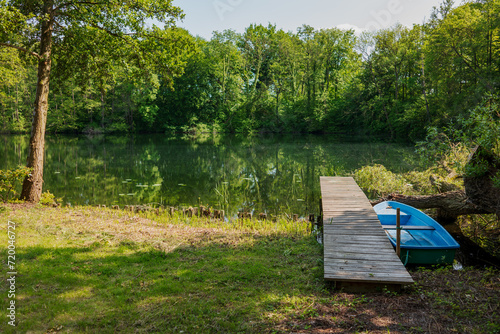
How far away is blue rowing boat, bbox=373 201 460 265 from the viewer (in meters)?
6.26

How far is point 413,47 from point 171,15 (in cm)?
3814

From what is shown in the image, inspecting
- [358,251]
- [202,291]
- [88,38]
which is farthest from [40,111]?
[358,251]

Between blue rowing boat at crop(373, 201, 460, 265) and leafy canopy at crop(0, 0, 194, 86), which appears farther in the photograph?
leafy canopy at crop(0, 0, 194, 86)

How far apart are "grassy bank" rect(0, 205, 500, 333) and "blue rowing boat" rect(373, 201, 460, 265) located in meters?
0.41

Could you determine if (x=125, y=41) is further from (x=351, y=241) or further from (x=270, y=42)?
(x=270, y=42)

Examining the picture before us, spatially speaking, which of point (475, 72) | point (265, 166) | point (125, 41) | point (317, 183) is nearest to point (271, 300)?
point (125, 41)

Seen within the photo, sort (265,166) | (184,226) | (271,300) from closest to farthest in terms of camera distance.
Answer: (271,300) → (184,226) → (265,166)

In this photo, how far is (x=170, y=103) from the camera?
55.7 metres

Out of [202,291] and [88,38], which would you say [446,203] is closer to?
[202,291]

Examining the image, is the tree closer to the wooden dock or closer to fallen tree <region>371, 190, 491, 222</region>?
the wooden dock

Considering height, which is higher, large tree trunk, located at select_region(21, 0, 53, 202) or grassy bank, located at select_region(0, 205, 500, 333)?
large tree trunk, located at select_region(21, 0, 53, 202)

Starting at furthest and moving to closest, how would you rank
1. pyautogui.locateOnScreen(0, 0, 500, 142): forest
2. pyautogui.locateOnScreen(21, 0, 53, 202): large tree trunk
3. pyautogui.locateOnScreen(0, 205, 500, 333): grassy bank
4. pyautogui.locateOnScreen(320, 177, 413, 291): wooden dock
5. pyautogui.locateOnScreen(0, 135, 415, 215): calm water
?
1. pyautogui.locateOnScreen(0, 0, 500, 142): forest
2. pyautogui.locateOnScreen(0, 135, 415, 215): calm water
3. pyautogui.locateOnScreen(21, 0, 53, 202): large tree trunk
4. pyautogui.locateOnScreen(320, 177, 413, 291): wooden dock
5. pyautogui.locateOnScreen(0, 205, 500, 333): grassy bank

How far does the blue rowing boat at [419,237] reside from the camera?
6262 millimetres

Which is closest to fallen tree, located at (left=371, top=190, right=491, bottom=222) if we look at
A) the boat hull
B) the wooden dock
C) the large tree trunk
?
the wooden dock
